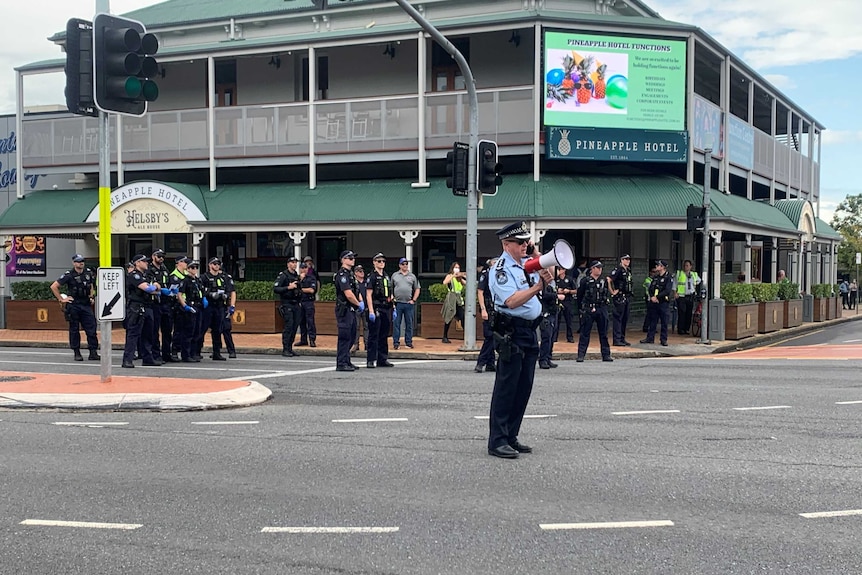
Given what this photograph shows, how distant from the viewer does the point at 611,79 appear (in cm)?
1952

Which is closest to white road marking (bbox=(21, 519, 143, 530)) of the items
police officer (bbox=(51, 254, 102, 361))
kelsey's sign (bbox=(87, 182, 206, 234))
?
police officer (bbox=(51, 254, 102, 361))

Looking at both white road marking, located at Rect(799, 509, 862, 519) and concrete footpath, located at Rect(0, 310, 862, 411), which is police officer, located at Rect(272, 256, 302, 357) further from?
white road marking, located at Rect(799, 509, 862, 519)

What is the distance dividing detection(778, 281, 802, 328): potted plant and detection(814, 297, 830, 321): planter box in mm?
3395

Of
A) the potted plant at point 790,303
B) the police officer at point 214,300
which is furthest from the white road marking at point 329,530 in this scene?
the potted plant at point 790,303

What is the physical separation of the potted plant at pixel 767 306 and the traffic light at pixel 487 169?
28.4ft

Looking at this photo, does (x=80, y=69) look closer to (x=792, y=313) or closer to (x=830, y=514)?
(x=830, y=514)

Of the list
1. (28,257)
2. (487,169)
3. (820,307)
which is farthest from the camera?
(28,257)

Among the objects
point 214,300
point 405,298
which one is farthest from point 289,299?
point 405,298

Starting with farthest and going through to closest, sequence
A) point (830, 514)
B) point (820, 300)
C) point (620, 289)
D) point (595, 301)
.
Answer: point (820, 300) < point (620, 289) < point (595, 301) < point (830, 514)

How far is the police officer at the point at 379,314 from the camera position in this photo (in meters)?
13.6

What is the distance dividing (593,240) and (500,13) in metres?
6.69

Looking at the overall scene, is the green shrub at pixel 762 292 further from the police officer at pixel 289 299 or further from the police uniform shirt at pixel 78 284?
the police uniform shirt at pixel 78 284

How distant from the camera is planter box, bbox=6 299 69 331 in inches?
842

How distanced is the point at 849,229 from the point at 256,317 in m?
61.1
